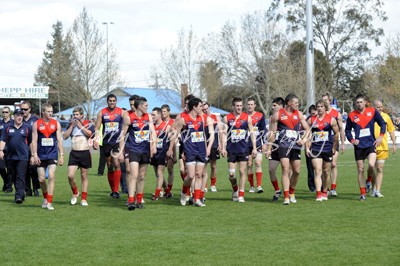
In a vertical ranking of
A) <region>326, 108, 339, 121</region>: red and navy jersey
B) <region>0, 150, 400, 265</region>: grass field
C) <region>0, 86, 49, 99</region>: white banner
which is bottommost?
<region>0, 150, 400, 265</region>: grass field

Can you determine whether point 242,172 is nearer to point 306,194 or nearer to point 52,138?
point 306,194

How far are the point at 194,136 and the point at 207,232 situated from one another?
3748 mm

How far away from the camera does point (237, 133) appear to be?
50.0 feet

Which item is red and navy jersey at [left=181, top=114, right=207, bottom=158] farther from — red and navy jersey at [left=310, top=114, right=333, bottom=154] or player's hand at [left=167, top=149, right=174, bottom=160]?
red and navy jersey at [left=310, top=114, right=333, bottom=154]

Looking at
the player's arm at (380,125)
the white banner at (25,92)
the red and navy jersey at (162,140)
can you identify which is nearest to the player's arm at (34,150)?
the red and navy jersey at (162,140)

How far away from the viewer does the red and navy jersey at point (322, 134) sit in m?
14.9

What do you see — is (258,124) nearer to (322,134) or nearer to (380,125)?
(322,134)

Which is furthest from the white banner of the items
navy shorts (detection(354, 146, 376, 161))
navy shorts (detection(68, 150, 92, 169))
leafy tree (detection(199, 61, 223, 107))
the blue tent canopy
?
navy shorts (detection(354, 146, 376, 161))

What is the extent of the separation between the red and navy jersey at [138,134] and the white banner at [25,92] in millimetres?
39665

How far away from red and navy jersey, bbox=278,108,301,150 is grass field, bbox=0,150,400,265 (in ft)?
3.88

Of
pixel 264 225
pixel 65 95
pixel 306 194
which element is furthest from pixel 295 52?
pixel 264 225

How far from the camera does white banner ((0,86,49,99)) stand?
53344mm

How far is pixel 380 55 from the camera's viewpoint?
2726 inches

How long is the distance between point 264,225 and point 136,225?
78.2 inches
